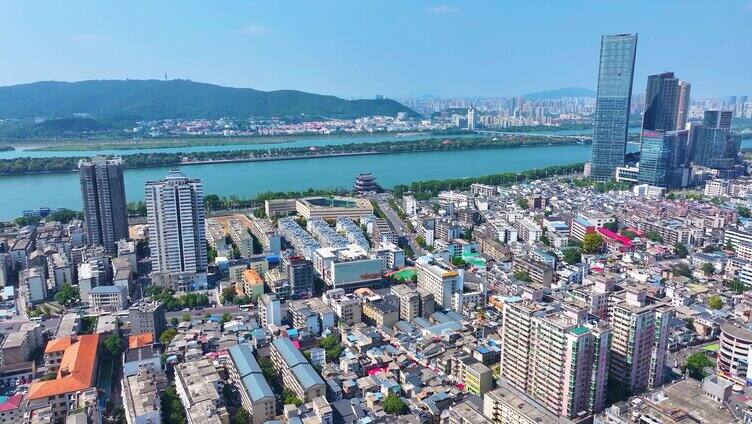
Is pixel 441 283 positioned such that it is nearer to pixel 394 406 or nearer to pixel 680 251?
pixel 394 406

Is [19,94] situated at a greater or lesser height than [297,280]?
greater

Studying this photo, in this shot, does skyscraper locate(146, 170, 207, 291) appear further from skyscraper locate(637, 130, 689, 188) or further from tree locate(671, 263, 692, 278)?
skyscraper locate(637, 130, 689, 188)

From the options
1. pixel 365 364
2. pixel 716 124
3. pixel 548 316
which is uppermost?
pixel 716 124

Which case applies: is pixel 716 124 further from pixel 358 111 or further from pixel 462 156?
pixel 358 111

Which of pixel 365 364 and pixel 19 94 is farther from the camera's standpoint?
pixel 19 94

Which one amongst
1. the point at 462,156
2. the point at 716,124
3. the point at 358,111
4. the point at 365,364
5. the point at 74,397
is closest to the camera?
the point at 74,397

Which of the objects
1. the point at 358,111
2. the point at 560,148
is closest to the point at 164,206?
the point at 560,148

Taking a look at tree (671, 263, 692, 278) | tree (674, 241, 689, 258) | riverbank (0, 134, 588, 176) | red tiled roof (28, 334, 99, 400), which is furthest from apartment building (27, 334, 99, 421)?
riverbank (0, 134, 588, 176)

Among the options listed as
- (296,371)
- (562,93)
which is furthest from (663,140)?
(562,93)

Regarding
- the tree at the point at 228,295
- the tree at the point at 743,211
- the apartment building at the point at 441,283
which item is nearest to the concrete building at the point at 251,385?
the tree at the point at 228,295
